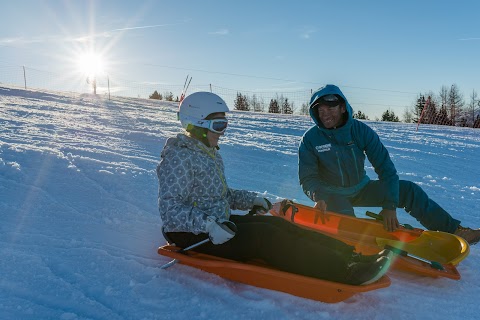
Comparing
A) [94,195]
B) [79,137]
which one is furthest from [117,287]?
[79,137]

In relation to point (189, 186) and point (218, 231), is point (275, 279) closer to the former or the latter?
point (218, 231)

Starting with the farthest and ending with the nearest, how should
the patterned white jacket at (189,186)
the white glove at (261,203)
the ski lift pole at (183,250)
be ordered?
the white glove at (261,203), the ski lift pole at (183,250), the patterned white jacket at (189,186)

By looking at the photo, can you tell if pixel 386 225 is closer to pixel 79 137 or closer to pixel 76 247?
pixel 76 247

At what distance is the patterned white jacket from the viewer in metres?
2.60

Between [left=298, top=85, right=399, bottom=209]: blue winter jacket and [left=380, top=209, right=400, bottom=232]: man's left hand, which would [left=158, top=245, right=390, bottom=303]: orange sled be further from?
[left=298, top=85, right=399, bottom=209]: blue winter jacket

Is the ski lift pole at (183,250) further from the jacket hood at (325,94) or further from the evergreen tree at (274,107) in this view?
the evergreen tree at (274,107)

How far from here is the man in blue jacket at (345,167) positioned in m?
3.81

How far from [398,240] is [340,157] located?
0.91 meters

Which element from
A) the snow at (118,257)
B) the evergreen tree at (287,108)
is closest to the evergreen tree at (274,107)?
the evergreen tree at (287,108)

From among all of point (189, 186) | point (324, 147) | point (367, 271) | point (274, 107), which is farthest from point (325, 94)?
point (274, 107)

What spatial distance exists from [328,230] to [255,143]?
18.4 feet

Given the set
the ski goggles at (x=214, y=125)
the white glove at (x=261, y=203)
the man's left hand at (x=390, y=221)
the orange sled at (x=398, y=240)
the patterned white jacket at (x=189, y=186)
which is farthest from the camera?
the man's left hand at (x=390, y=221)

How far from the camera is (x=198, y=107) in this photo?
114 inches

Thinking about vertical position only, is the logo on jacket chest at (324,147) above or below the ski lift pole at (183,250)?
above
